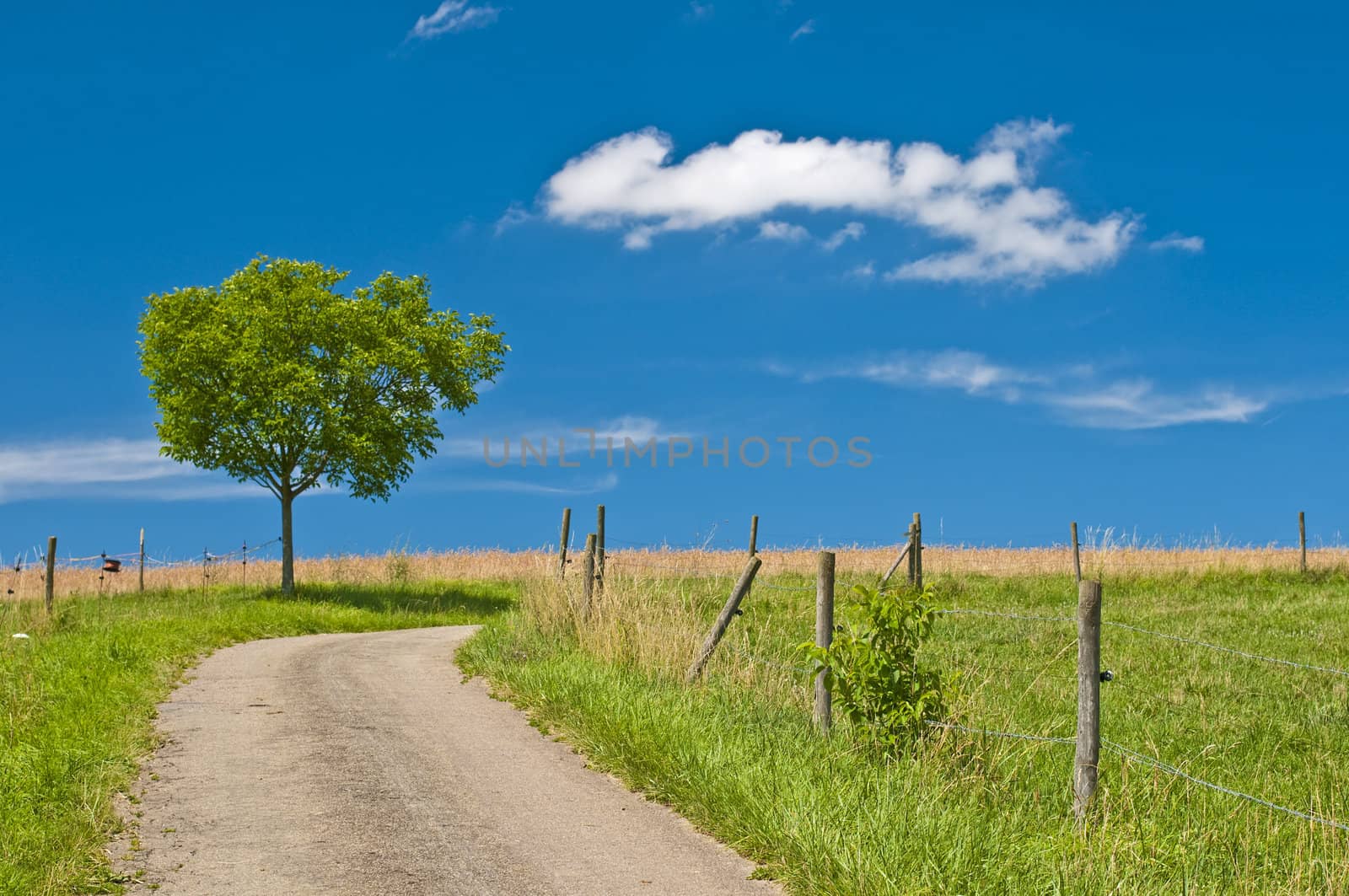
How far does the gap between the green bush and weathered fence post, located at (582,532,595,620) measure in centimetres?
668

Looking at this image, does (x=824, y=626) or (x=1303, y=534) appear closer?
(x=824, y=626)

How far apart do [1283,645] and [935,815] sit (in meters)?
15.0

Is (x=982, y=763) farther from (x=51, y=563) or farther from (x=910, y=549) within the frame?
(x=51, y=563)

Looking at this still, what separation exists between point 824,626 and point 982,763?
1.77m

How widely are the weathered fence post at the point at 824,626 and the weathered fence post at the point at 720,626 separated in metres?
1.89

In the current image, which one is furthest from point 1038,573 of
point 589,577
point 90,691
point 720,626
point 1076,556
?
point 90,691

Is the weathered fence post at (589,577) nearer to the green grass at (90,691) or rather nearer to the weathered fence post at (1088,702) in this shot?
the green grass at (90,691)

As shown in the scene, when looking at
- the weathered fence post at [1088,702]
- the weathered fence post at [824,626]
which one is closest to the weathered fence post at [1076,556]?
the weathered fence post at [824,626]

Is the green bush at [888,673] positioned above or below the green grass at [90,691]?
above

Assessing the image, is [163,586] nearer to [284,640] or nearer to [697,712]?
[284,640]

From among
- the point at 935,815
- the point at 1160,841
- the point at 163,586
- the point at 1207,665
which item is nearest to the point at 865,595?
the point at 935,815

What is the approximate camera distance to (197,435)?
1172 inches

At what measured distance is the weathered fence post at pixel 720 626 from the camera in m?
11.0

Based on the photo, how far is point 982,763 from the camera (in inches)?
308
